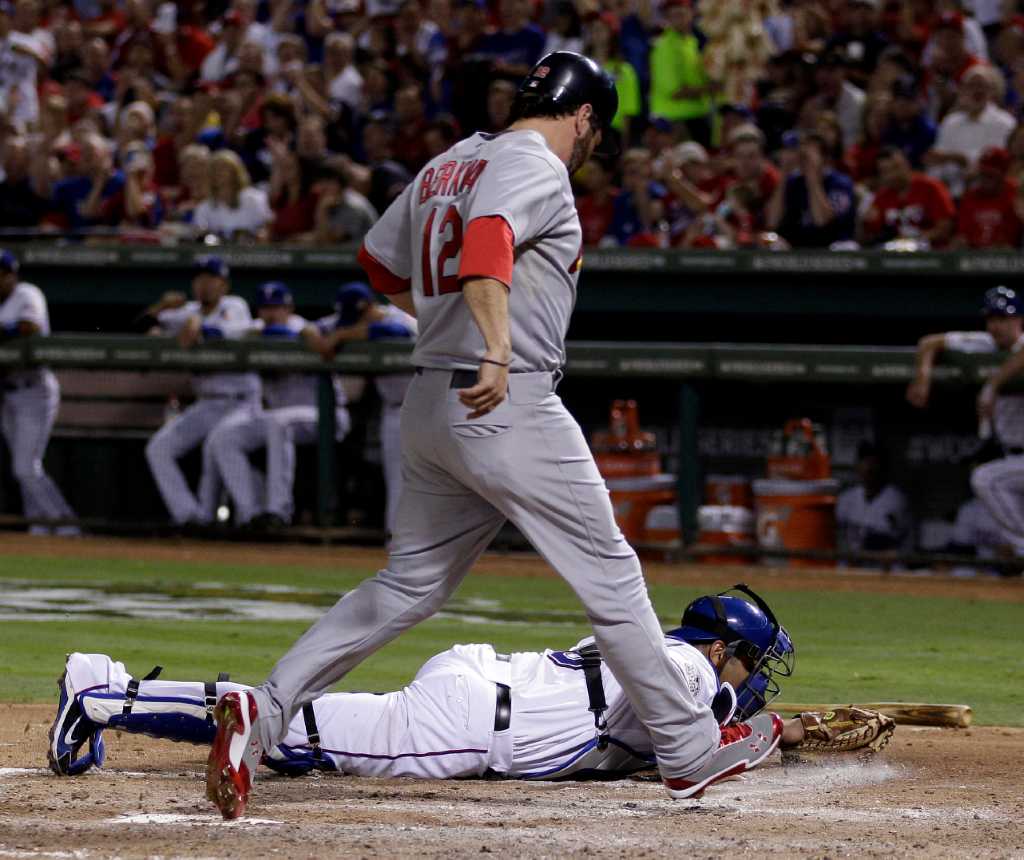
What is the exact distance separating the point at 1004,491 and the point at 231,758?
22.5 feet

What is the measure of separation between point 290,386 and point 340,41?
457cm

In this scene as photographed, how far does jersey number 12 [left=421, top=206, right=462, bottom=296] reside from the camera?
4137mm

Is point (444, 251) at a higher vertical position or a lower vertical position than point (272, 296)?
higher

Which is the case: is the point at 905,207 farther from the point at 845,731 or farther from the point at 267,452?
the point at 845,731

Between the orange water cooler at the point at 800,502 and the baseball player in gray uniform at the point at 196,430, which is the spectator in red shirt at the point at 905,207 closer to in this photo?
the orange water cooler at the point at 800,502

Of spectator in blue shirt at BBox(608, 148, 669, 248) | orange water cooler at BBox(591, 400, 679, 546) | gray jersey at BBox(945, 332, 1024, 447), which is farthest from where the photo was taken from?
spectator in blue shirt at BBox(608, 148, 669, 248)

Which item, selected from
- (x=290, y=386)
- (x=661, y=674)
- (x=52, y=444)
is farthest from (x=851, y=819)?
(x=52, y=444)

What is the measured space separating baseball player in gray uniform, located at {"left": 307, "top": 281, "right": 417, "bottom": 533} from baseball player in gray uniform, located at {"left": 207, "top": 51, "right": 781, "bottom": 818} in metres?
6.75

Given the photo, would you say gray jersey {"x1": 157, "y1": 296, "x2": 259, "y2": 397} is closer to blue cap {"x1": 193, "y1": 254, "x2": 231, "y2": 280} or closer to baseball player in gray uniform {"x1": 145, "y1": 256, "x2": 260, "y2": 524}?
baseball player in gray uniform {"x1": 145, "y1": 256, "x2": 260, "y2": 524}

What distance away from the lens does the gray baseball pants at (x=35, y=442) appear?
12.0m

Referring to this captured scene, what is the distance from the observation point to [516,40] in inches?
562

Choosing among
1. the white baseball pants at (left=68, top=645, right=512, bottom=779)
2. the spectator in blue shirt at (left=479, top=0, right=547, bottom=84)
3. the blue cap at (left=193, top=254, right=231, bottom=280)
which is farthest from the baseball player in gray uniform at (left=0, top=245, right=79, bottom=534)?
the white baseball pants at (left=68, top=645, right=512, bottom=779)

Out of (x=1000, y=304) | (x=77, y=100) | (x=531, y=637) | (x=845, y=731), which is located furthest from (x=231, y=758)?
(x=77, y=100)

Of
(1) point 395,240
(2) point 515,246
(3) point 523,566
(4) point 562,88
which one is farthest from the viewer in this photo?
(3) point 523,566
